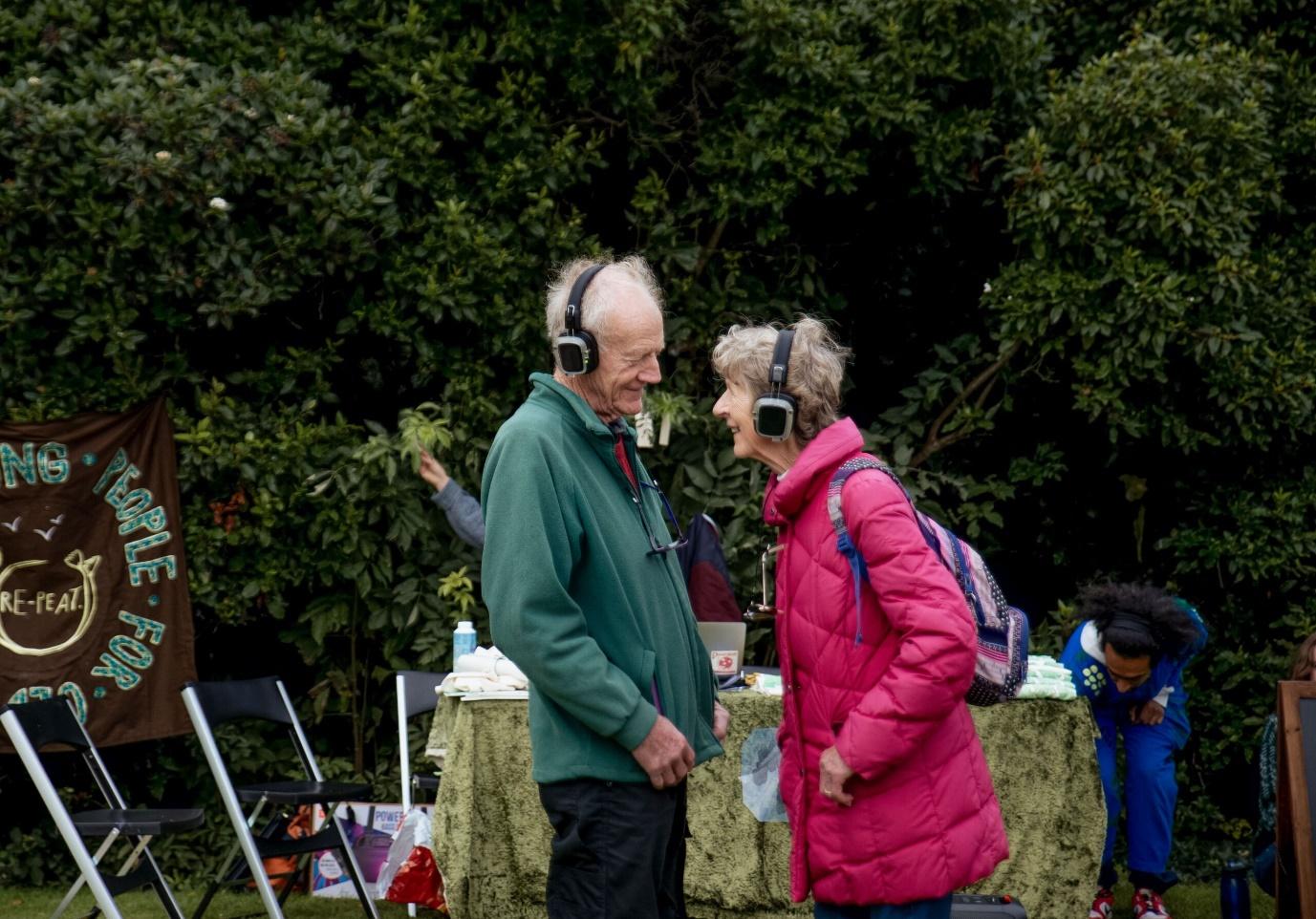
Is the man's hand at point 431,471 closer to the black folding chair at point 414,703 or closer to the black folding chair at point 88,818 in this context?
the black folding chair at point 414,703

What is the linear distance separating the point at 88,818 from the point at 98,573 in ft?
5.25

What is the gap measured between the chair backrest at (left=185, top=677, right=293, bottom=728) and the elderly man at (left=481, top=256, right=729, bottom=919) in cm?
323

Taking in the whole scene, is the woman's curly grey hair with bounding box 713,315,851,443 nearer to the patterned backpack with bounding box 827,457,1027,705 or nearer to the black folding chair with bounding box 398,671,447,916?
the patterned backpack with bounding box 827,457,1027,705

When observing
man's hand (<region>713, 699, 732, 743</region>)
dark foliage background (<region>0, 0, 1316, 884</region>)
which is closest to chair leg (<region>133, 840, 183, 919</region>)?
dark foliage background (<region>0, 0, 1316, 884</region>)

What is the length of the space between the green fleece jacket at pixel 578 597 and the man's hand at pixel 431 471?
11.3ft

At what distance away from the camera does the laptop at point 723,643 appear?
487 centimetres

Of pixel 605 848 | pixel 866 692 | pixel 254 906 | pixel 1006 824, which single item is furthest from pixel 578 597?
pixel 254 906

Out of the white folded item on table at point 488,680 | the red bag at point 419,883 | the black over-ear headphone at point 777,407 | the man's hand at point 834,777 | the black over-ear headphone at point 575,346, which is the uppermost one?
the black over-ear headphone at point 575,346

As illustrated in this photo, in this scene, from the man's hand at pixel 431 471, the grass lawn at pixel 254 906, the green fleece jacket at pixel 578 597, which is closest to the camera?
the green fleece jacket at pixel 578 597

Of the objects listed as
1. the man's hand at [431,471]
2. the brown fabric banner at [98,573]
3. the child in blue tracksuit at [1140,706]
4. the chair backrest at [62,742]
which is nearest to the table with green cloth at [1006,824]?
the child in blue tracksuit at [1140,706]

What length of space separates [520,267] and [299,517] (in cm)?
148

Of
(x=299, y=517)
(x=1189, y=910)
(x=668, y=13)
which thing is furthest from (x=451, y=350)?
(x=1189, y=910)

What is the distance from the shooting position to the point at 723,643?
488 cm

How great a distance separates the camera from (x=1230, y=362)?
6.66 metres
